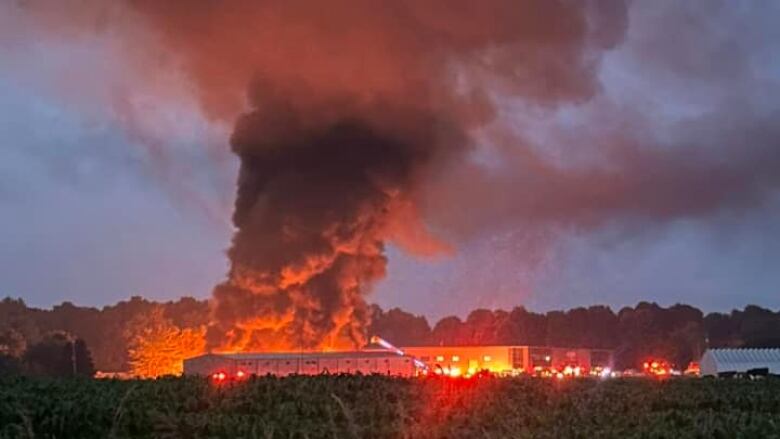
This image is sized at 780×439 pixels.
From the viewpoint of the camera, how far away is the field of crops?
22.4 meters

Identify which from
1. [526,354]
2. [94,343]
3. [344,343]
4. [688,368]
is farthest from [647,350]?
[94,343]

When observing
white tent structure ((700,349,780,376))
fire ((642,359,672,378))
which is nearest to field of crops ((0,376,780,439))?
white tent structure ((700,349,780,376))

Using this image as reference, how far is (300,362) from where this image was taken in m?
97.6

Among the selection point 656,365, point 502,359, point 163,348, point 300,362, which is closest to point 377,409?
point 300,362

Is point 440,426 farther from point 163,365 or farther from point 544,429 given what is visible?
point 163,365

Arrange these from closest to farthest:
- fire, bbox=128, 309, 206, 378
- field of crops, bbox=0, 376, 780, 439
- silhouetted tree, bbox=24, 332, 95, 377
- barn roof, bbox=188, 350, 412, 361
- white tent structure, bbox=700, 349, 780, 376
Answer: field of crops, bbox=0, 376, 780, 439 < silhouetted tree, bbox=24, 332, 95, 377 < barn roof, bbox=188, 350, 412, 361 < white tent structure, bbox=700, 349, 780, 376 < fire, bbox=128, 309, 206, 378

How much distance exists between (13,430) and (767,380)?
40.4 m

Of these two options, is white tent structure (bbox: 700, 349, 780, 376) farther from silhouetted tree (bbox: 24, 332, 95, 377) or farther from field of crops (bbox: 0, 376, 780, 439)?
silhouetted tree (bbox: 24, 332, 95, 377)

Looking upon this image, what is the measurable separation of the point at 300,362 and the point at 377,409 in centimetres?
6947

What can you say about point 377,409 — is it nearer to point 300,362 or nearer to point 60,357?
point 300,362

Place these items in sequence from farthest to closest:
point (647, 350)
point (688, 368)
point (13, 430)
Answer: point (647, 350) → point (688, 368) → point (13, 430)

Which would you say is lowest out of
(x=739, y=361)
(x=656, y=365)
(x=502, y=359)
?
(x=739, y=361)

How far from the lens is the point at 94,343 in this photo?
6836 inches

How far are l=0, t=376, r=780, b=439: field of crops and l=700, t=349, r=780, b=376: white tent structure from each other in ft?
188
